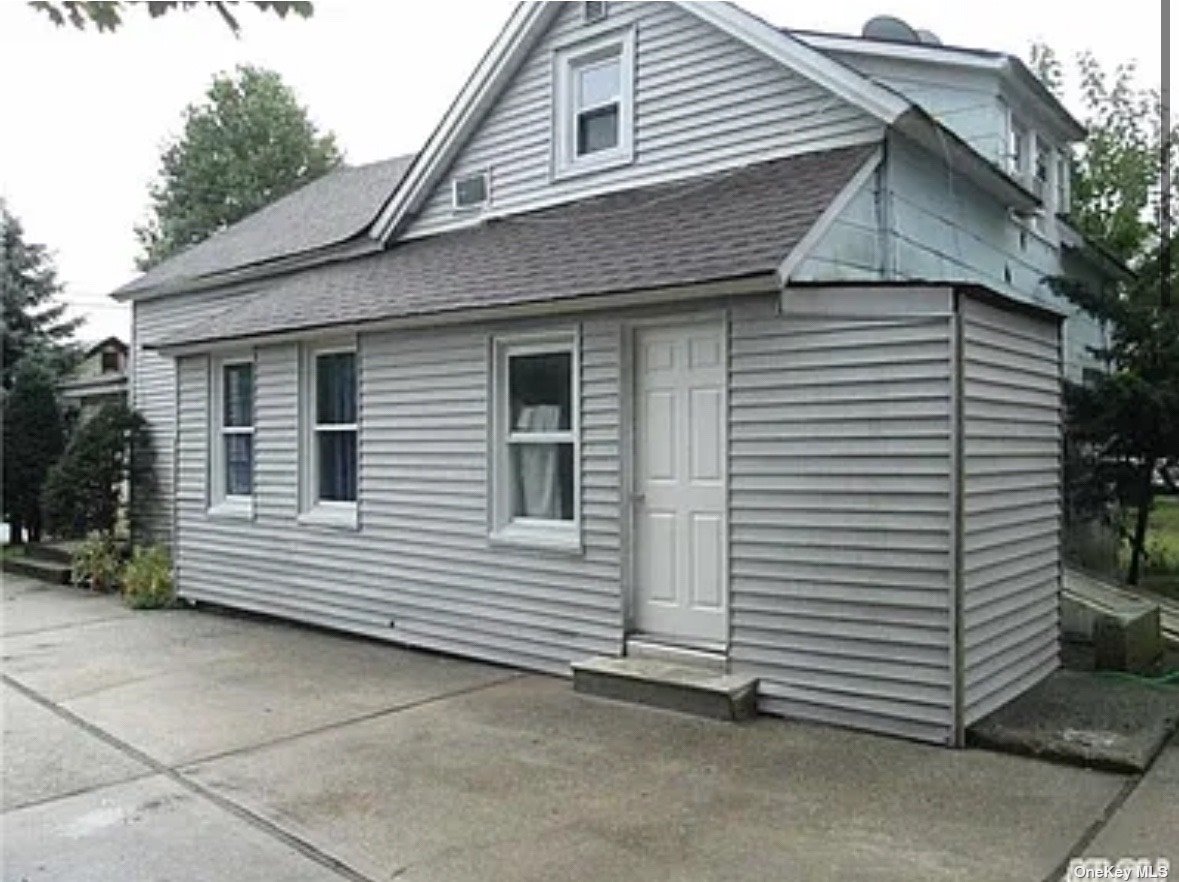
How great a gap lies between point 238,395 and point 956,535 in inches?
297

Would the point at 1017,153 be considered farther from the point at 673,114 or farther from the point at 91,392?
the point at 91,392

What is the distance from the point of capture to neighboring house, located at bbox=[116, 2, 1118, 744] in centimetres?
562

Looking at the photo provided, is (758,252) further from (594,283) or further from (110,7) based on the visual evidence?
(110,7)

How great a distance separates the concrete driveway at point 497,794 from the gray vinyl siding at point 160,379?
281 inches

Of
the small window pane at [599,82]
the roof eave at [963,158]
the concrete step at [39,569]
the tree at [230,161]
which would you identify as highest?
the tree at [230,161]

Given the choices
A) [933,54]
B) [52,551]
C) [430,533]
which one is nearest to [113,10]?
[430,533]

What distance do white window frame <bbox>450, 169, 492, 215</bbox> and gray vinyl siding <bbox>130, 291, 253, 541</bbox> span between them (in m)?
4.77

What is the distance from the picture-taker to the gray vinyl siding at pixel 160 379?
1365 centimetres

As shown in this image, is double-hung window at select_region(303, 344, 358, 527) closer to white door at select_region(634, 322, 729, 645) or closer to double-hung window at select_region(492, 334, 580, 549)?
double-hung window at select_region(492, 334, 580, 549)

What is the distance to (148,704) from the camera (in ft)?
21.3

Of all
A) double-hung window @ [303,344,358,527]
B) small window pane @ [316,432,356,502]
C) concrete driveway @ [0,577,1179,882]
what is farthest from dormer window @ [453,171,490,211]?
concrete driveway @ [0,577,1179,882]

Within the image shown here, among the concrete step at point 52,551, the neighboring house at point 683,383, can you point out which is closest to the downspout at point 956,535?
the neighboring house at point 683,383

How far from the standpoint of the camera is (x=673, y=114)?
26.6ft

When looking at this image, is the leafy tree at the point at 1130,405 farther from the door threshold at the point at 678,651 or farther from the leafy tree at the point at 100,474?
the leafy tree at the point at 100,474
